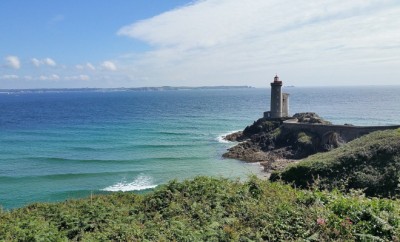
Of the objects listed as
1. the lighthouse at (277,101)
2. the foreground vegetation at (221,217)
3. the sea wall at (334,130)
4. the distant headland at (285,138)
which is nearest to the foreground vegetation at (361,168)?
the foreground vegetation at (221,217)

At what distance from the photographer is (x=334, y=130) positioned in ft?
124

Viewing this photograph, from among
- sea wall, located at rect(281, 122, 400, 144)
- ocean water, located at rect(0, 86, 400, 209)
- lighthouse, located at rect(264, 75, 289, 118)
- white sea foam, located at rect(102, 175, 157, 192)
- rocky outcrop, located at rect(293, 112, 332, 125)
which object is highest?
lighthouse, located at rect(264, 75, 289, 118)

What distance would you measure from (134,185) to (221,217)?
20.3 m

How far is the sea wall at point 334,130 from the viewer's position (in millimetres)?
35000

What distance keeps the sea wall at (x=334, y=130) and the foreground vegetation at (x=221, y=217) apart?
86.7 ft

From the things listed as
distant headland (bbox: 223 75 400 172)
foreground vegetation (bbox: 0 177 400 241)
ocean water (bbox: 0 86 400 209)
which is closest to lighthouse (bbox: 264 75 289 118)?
distant headland (bbox: 223 75 400 172)

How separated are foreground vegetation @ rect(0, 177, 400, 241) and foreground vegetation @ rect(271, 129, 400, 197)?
6737mm

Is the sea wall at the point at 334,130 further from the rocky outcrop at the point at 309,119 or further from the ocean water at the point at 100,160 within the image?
the ocean water at the point at 100,160

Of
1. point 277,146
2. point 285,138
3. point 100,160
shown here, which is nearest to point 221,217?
point 100,160

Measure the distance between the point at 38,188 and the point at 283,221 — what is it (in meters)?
25.1

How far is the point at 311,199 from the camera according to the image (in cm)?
961

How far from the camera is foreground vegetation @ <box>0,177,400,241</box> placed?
7723 millimetres

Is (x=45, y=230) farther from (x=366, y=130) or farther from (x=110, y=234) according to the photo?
(x=366, y=130)

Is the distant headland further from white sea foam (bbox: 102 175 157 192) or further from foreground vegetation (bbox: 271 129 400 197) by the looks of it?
foreground vegetation (bbox: 271 129 400 197)
